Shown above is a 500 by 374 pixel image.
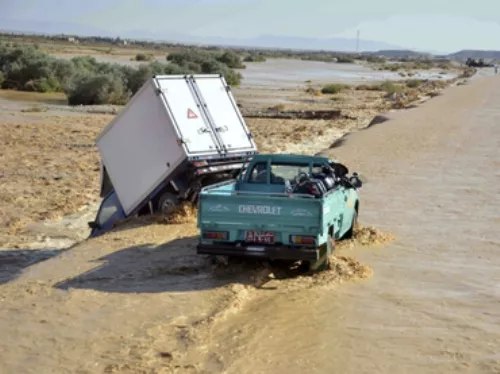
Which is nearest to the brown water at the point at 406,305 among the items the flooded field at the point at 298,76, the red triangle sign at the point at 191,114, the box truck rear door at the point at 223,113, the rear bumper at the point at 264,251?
the rear bumper at the point at 264,251

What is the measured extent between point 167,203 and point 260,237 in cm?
491

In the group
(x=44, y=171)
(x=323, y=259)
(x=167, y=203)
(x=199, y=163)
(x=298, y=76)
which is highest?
(x=199, y=163)

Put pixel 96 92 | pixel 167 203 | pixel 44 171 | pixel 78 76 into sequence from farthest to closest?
1. pixel 78 76
2. pixel 96 92
3. pixel 44 171
4. pixel 167 203

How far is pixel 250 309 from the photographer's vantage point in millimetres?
10281

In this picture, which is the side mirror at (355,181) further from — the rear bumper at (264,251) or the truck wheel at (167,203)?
the truck wheel at (167,203)

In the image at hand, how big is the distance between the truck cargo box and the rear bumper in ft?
14.2

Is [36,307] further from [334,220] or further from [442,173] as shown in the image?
[442,173]

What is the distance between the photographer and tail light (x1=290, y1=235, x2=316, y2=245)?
35.8ft

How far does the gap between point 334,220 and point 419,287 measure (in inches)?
61.2

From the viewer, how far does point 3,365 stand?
8.49m

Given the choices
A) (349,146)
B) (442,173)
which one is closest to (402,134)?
(349,146)

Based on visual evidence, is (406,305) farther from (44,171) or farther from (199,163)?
(44,171)

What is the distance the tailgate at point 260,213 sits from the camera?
1082cm

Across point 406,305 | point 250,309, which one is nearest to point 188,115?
point 250,309
